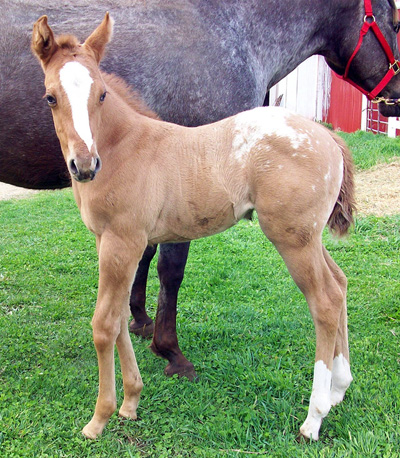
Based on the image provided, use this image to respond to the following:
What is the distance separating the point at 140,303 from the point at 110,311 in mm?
1451

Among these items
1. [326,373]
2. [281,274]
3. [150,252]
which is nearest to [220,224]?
[326,373]

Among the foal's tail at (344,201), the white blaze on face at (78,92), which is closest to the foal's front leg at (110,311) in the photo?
the white blaze on face at (78,92)

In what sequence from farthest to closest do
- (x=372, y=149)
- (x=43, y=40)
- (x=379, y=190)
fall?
(x=372, y=149)
(x=379, y=190)
(x=43, y=40)

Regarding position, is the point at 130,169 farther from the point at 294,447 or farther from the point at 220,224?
the point at 294,447

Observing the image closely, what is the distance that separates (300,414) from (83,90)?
1.95m

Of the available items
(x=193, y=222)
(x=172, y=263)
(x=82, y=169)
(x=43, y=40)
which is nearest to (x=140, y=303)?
(x=172, y=263)

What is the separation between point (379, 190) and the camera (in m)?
7.14

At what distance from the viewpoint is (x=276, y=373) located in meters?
3.07

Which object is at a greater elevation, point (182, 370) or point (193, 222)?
point (193, 222)

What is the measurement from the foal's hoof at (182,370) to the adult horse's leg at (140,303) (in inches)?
25.0

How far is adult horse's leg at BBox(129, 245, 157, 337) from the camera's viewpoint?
12.9 feet

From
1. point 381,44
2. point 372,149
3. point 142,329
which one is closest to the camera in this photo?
point 381,44

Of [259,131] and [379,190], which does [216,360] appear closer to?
[259,131]

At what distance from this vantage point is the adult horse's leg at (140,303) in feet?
12.9
